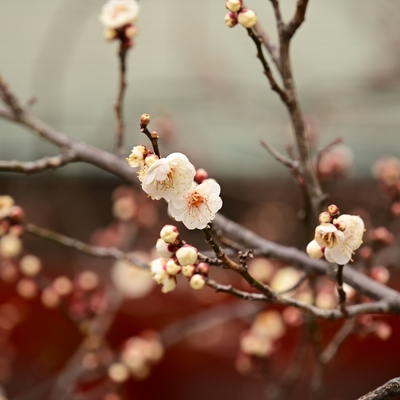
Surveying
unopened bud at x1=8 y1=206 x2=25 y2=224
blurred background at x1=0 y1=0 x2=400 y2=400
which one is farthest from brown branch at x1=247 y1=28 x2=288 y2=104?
blurred background at x1=0 y1=0 x2=400 y2=400

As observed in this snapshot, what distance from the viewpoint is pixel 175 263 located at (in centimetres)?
52

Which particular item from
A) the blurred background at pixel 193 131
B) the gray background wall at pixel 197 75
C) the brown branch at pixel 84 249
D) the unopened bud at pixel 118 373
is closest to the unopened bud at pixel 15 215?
the brown branch at pixel 84 249

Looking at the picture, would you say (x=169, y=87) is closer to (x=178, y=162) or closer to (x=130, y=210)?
(x=130, y=210)

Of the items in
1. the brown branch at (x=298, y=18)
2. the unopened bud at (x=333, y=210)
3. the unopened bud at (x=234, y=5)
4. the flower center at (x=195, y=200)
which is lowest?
the unopened bud at (x=333, y=210)

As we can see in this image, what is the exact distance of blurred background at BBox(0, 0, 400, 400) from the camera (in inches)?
64.7

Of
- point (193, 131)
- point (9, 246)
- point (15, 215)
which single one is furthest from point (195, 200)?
point (193, 131)

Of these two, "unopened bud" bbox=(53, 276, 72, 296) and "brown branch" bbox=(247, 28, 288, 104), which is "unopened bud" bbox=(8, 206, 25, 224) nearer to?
"unopened bud" bbox=(53, 276, 72, 296)

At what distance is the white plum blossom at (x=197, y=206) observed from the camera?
467 millimetres

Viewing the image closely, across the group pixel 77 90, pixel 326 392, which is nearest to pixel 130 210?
pixel 326 392

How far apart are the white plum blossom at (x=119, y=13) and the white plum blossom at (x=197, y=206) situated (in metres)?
0.40

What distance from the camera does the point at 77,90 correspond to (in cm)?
295

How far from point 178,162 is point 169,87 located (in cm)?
250

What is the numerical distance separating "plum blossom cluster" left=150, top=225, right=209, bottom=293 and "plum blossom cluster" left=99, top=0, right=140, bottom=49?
16.4 inches

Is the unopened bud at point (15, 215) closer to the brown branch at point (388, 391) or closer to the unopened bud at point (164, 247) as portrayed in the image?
the unopened bud at point (164, 247)
